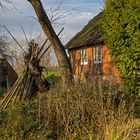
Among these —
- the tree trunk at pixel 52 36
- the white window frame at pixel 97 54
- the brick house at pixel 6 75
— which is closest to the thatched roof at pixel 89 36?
the white window frame at pixel 97 54

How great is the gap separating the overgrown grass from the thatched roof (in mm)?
25255

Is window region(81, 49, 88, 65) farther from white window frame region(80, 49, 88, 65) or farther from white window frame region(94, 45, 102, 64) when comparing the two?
white window frame region(94, 45, 102, 64)

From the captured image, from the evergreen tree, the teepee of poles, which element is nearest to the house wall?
the teepee of poles

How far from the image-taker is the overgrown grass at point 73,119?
10.1 metres

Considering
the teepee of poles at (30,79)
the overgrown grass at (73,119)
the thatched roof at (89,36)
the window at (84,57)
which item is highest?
the thatched roof at (89,36)

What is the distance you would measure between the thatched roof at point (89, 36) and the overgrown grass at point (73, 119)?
2526 centimetres

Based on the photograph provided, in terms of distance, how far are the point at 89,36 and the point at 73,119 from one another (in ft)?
100

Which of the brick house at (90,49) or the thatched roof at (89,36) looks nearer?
the brick house at (90,49)

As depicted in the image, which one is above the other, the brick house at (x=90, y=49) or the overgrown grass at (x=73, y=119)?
the brick house at (x=90, y=49)

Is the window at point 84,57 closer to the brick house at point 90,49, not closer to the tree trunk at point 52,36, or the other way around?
the brick house at point 90,49

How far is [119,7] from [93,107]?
4900mm

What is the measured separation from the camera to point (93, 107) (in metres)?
10.7

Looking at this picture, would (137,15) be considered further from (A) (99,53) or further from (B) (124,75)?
(A) (99,53)

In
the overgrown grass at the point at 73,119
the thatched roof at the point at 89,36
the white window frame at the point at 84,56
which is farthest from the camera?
the white window frame at the point at 84,56
